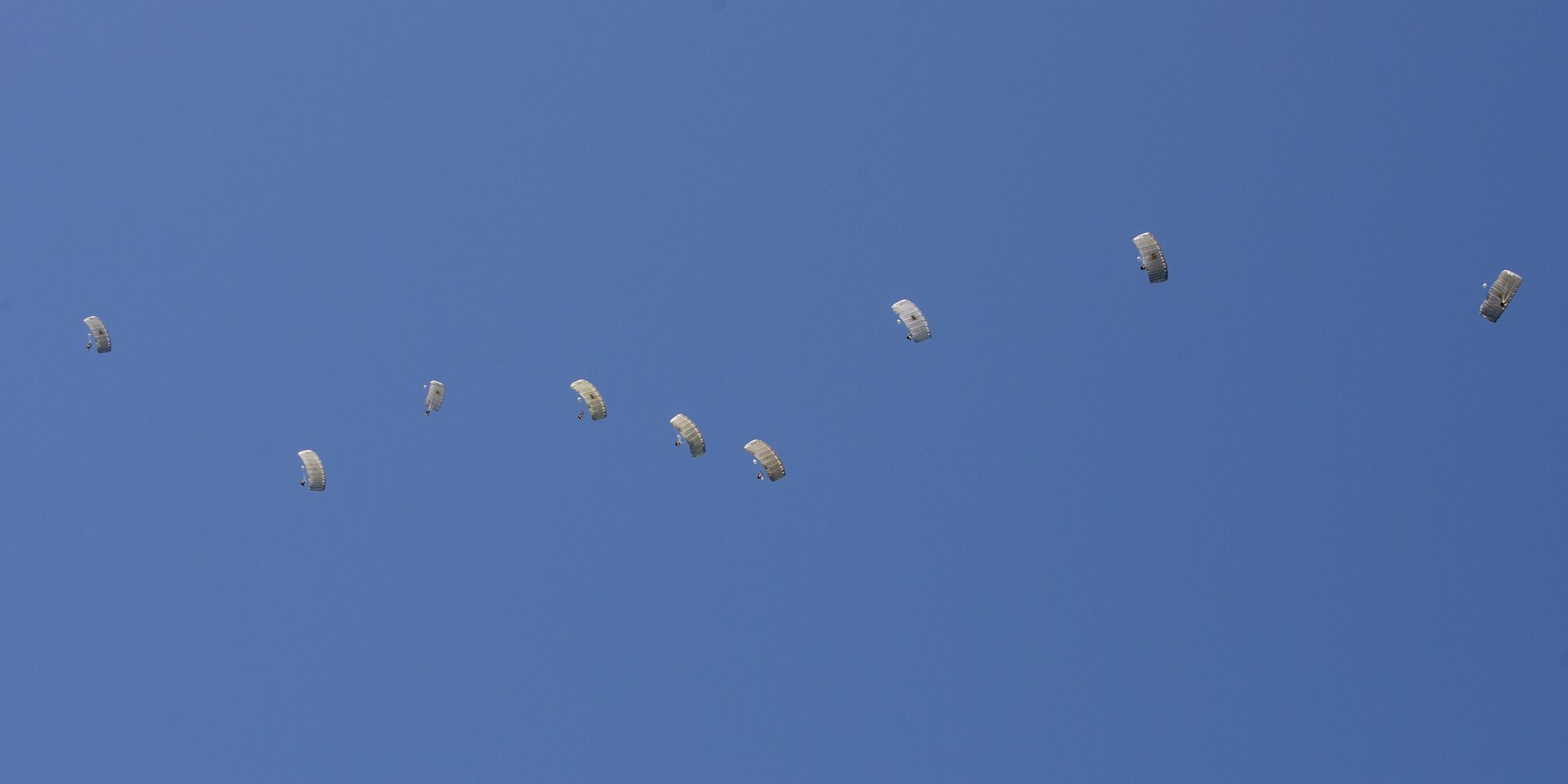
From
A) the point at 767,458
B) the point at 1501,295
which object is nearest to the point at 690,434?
the point at 767,458

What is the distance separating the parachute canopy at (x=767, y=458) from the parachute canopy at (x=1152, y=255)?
26728 millimetres

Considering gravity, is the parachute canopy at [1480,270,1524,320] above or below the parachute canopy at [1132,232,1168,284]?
above

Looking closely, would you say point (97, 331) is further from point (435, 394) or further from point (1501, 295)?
point (1501, 295)

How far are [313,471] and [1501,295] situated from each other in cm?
7966

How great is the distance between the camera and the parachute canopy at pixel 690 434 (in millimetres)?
Result: 112375

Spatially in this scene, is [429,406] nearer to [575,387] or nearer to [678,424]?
[575,387]

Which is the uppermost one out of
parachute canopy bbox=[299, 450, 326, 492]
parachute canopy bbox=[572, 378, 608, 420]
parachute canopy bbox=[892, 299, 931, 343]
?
parachute canopy bbox=[892, 299, 931, 343]

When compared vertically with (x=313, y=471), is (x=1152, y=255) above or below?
above

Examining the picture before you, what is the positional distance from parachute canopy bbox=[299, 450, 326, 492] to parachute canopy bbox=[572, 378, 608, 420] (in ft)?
63.6

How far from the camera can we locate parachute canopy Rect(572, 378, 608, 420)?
11612 cm

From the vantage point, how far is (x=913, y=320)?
11250 cm

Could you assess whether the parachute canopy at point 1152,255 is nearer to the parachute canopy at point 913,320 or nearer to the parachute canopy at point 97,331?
the parachute canopy at point 913,320

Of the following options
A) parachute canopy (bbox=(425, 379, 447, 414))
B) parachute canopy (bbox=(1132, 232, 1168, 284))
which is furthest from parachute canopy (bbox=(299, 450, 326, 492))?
parachute canopy (bbox=(1132, 232, 1168, 284))

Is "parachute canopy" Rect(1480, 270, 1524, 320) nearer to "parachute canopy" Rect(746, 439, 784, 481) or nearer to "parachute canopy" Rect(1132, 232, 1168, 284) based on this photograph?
"parachute canopy" Rect(1132, 232, 1168, 284)
